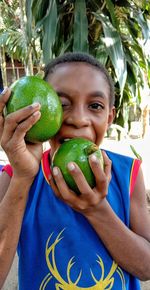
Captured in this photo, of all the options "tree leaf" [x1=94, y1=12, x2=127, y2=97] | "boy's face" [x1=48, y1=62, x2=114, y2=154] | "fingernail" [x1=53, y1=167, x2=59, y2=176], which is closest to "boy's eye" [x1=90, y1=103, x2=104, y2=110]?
"boy's face" [x1=48, y1=62, x2=114, y2=154]

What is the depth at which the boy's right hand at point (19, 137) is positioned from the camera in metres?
0.81

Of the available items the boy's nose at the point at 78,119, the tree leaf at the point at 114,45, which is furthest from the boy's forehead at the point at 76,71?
the tree leaf at the point at 114,45

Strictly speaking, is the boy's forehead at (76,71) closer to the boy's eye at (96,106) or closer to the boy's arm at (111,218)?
the boy's eye at (96,106)

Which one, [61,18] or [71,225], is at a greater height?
[61,18]

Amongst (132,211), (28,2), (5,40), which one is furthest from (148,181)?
(5,40)

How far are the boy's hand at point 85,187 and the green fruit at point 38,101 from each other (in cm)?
12

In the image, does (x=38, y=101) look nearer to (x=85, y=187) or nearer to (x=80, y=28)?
(x=85, y=187)

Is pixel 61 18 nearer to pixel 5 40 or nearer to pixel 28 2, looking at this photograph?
pixel 28 2

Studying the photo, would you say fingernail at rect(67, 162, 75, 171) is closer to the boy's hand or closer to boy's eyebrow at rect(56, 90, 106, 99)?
the boy's hand

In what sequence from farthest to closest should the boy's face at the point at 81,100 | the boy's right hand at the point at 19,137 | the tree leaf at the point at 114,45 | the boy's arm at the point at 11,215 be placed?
the tree leaf at the point at 114,45
the boy's face at the point at 81,100
the boy's arm at the point at 11,215
the boy's right hand at the point at 19,137

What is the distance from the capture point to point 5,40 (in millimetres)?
7500

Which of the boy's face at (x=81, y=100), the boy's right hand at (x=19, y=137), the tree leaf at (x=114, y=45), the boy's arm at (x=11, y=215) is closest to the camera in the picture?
the boy's right hand at (x=19, y=137)

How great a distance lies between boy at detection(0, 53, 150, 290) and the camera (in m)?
0.98

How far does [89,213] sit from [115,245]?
15 cm
